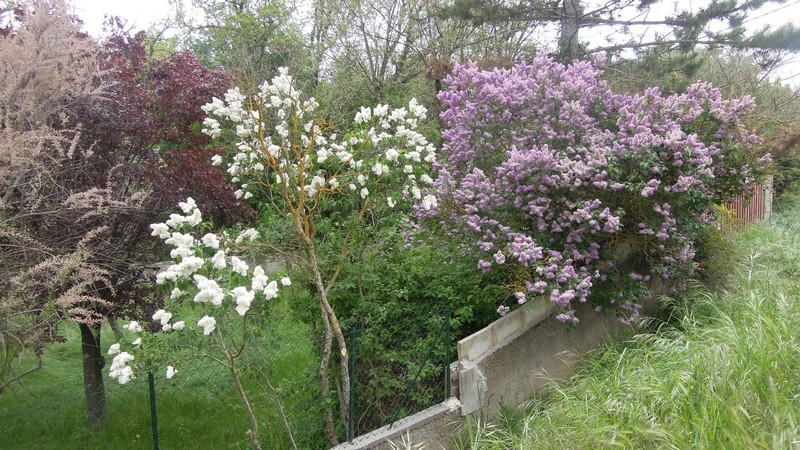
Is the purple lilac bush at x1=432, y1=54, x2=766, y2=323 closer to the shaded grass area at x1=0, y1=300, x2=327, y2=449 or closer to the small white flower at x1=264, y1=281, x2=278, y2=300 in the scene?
the shaded grass area at x1=0, y1=300, x2=327, y2=449

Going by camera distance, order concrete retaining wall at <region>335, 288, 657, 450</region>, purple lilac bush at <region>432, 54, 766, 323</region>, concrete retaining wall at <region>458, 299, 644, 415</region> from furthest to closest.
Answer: purple lilac bush at <region>432, 54, 766, 323</region>, concrete retaining wall at <region>458, 299, 644, 415</region>, concrete retaining wall at <region>335, 288, 657, 450</region>

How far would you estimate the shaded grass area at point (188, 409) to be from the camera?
15.8 feet

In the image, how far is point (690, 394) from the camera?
3.45 meters

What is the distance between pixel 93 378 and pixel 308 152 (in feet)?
10.4

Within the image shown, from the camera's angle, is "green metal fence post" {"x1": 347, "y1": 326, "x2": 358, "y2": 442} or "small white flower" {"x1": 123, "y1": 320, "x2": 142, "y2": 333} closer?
"small white flower" {"x1": 123, "y1": 320, "x2": 142, "y2": 333}

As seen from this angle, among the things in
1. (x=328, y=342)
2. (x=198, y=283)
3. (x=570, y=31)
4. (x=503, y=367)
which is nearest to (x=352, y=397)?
(x=328, y=342)

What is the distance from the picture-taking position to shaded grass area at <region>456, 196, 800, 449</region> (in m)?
3.04

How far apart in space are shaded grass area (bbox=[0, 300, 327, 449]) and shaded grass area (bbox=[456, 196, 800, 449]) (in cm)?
140

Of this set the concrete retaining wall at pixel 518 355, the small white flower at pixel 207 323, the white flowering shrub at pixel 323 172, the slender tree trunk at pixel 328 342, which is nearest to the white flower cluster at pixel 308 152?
the white flowering shrub at pixel 323 172

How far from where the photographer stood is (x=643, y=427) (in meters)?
3.32

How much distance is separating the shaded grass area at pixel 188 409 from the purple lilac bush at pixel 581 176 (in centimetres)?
173

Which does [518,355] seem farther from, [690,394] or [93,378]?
[93,378]

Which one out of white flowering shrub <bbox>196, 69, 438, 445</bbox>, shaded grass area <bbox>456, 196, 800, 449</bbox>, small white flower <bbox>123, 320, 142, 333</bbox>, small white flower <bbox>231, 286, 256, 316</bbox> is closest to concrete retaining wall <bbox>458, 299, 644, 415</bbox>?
shaded grass area <bbox>456, 196, 800, 449</bbox>

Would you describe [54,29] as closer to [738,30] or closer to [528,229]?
[528,229]
